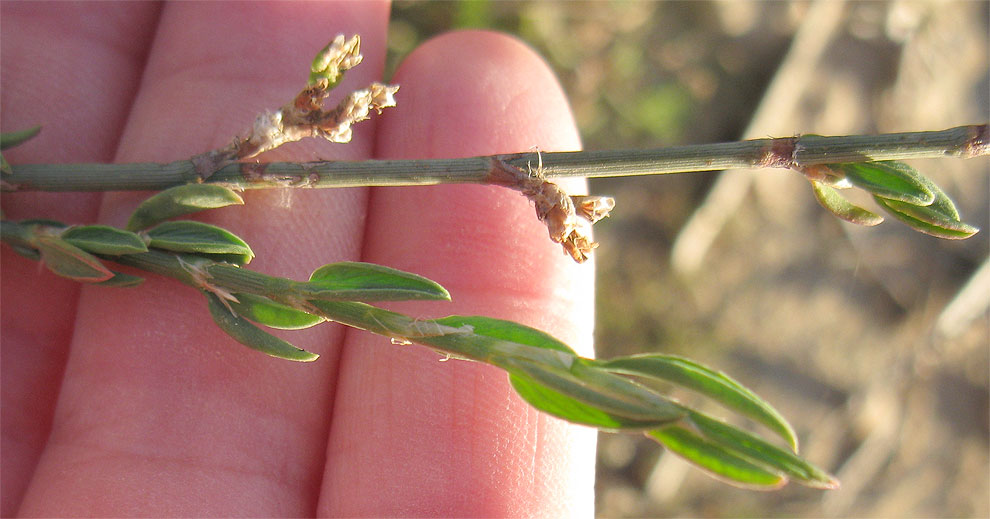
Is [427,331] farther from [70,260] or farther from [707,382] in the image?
[70,260]

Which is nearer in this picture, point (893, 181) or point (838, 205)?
point (893, 181)

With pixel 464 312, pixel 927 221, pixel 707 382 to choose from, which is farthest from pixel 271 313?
pixel 927 221

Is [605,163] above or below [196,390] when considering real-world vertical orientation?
above

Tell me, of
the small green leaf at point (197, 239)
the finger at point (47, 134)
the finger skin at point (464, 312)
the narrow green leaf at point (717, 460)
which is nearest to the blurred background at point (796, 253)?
the finger skin at point (464, 312)

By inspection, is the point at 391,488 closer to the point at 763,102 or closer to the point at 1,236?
the point at 1,236

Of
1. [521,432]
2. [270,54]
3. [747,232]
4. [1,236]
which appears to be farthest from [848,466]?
[1,236]

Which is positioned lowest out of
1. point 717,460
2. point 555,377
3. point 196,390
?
point 717,460

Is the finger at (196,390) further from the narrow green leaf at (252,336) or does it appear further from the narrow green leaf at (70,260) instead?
the narrow green leaf at (252,336)
